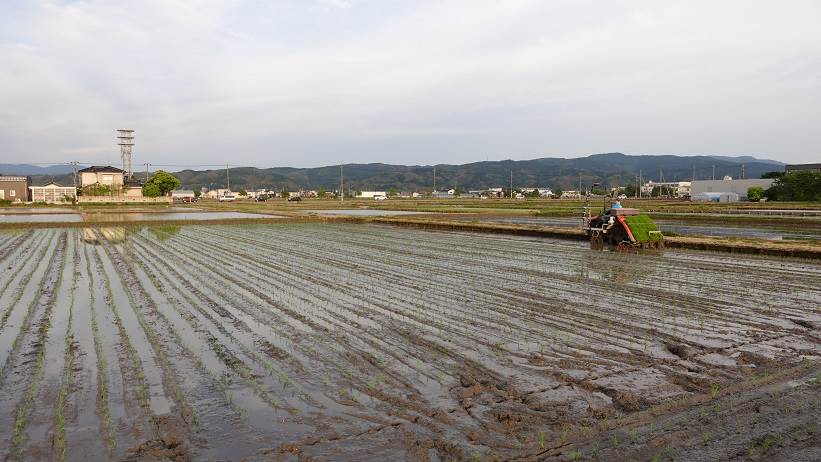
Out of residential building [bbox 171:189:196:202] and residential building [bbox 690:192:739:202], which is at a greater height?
residential building [bbox 171:189:196:202]

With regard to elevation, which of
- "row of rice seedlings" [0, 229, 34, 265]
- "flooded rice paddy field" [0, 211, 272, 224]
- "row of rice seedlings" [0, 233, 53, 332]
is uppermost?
"flooded rice paddy field" [0, 211, 272, 224]

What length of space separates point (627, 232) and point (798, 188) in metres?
44.8

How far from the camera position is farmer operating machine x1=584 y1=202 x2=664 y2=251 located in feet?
57.8

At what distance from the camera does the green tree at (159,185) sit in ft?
228

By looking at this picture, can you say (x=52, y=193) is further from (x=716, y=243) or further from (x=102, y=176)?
(x=716, y=243)

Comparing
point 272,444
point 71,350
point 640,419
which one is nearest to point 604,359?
point 640,419

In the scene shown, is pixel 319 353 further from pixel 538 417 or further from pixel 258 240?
pixel 258 240

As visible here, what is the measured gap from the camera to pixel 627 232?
17.7 metres

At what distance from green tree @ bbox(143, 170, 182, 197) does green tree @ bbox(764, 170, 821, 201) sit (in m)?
66.5

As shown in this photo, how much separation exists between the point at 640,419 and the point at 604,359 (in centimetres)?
159

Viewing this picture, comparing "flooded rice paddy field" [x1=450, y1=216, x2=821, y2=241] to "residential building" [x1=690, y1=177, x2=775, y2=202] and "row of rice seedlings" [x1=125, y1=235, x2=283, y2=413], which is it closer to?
"row of rice seedlings" [x1=125, y1=235, x2=283, y2=413]

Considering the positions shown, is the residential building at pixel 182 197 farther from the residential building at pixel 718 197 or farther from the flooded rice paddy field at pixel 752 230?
the residential building at pixel 718 197

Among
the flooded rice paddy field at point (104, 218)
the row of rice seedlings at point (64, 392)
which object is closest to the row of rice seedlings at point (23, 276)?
the row of rice seedlings at point (64, 392)

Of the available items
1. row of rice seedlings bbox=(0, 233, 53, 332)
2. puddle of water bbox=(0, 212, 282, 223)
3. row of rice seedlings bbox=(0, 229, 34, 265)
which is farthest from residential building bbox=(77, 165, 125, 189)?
row of rice seedlings bbox=(0, 233, 53, 332)
